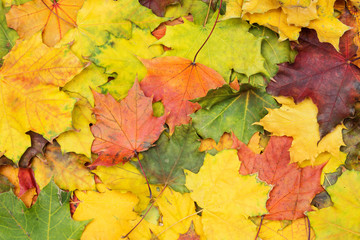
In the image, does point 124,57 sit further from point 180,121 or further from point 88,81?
point 180,121

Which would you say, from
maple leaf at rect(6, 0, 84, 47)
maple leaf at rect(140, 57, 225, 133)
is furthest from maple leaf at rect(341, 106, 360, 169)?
maple leaf at rect(6, 0, 84, 47)

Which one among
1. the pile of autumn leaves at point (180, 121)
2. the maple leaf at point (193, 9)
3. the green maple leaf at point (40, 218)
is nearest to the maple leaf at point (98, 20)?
the pile of autumn leaves at point (180, 121)

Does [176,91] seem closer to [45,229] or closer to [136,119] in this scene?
[136,119]

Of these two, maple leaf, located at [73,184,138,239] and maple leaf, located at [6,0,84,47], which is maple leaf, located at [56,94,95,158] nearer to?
maple leaf, located at [73,184,138,239]

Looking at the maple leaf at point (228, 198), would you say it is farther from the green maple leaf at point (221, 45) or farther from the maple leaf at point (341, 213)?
the green maple leaf at point (221, 45)

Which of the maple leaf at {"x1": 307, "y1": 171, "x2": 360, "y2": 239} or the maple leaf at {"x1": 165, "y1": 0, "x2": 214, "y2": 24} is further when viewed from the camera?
the maple leaf at {"x1": 165, "y1": 0, "x2": 214, "y2": 24}

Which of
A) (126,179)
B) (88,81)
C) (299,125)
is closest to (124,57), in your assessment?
(88,81)

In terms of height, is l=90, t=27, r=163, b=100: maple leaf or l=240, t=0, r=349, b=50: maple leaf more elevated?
l=240, t=0, r=349, b=50: maple leaf
